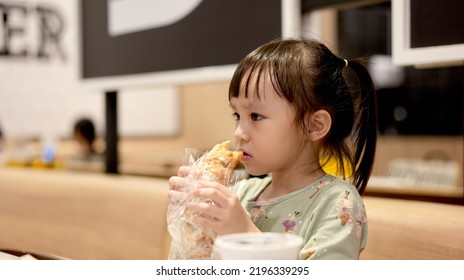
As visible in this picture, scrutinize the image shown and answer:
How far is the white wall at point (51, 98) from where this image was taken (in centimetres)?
473

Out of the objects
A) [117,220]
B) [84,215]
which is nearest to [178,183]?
[117,220]

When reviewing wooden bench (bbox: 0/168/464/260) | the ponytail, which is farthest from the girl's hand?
wooden bench (bbox: 0/168/464/260)

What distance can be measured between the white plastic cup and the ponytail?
0.42 metres

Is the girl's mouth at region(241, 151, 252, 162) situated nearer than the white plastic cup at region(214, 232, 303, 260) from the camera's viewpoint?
No

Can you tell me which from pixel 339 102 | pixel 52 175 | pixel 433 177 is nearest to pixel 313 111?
pixel 339 102

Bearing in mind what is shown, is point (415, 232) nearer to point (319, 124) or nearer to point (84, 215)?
point (319, 124)

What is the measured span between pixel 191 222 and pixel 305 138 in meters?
0.26

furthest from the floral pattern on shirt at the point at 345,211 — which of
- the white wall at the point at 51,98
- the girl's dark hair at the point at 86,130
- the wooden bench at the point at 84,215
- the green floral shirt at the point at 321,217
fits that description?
the white wall at the point at 51,98

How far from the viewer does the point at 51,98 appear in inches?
197

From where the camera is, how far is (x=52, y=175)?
2100 millimetres

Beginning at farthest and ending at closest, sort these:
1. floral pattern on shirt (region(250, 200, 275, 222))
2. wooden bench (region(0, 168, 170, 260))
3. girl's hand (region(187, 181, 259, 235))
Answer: wooden bench (region(0, 168, 170, 260)), floral pattern on shirt (region(250, 200, 275, 222)), girl's hand (region(187, 181, 259, 235))

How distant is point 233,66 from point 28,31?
3.58 metres

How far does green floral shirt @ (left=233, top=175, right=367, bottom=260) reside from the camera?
0.85m

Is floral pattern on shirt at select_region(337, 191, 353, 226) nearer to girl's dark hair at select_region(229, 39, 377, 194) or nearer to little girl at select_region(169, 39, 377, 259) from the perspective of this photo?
little girl at select_region(169, 39, 377, 259)
